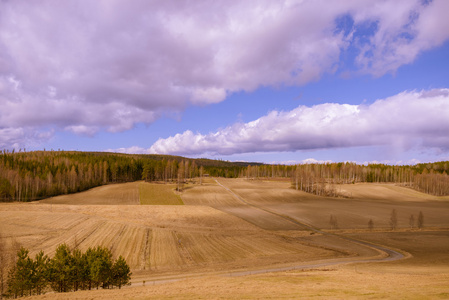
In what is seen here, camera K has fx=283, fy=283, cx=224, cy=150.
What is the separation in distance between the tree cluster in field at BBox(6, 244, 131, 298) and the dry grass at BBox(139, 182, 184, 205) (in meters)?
76.1

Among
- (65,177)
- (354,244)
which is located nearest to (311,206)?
(354,244)

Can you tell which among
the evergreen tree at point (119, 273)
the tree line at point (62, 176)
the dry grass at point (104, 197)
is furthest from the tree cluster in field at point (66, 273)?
the tree line at point (62, 176)

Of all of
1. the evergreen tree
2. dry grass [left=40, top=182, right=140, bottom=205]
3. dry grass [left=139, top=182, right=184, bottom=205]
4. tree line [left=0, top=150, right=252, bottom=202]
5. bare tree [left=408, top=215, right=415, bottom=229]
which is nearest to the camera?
the evergreen tree

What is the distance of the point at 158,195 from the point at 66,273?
3588 inches

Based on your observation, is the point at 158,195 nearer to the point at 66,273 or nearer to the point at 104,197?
the point at 104,197

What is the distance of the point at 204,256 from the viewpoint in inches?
1855

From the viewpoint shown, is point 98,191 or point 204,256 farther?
point 98,191

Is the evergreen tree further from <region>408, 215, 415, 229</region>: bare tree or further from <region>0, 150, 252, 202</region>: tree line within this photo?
<region>0, 150, 252, 202</region>: tree line

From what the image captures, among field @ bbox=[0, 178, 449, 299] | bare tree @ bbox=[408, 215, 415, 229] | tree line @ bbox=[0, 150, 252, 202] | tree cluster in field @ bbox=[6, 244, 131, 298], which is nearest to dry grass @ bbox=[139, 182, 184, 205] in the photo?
field @ bbox=[0, 178, 449, 299]

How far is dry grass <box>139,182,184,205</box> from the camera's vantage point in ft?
352

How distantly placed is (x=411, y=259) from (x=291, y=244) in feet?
65.0

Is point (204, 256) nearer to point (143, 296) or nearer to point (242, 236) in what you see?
point (242, 236)

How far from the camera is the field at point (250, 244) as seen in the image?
2405cm

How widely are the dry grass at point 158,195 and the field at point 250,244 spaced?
3.83 feet
